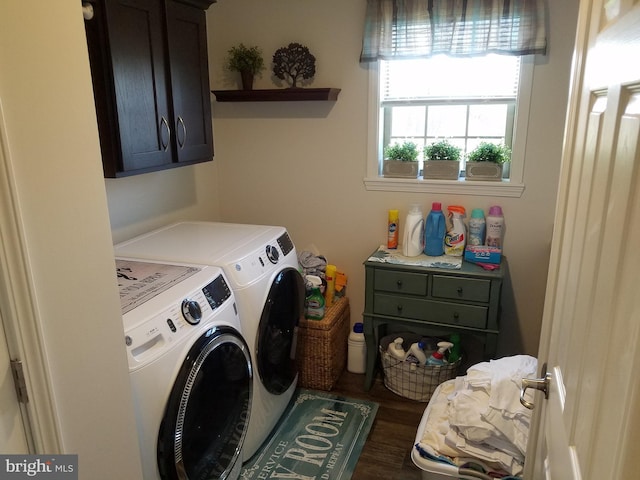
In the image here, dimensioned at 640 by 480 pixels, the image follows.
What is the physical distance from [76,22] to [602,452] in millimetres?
1118

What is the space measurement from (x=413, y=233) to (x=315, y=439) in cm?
114

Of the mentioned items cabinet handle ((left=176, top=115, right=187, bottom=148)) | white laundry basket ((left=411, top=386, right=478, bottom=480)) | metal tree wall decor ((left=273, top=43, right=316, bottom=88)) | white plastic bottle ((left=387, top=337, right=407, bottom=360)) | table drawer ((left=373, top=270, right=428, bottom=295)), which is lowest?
white plastic bottle ((left=387, top=337, right=407, bottom=360))

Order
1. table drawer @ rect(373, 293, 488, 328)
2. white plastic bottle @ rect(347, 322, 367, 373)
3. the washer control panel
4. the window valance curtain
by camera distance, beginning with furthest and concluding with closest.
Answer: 1. white plastic bottle @ rect(347, 322, 367, 373)
2. table drawer @ rect(373, 293, 488, 328)
3. the window valance curtain
4. the washer control panel

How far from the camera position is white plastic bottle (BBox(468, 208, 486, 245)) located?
2.53 meters

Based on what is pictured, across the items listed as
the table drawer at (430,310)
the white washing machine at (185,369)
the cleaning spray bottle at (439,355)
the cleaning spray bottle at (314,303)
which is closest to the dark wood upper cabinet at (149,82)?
the white washing machine at (185,369)

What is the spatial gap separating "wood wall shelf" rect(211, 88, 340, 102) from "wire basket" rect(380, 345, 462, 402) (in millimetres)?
1432

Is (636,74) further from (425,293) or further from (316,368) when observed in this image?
(316,368)

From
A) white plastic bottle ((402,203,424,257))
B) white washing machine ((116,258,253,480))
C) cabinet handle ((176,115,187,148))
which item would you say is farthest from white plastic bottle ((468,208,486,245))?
cabinet handle ((176,115,187,148))

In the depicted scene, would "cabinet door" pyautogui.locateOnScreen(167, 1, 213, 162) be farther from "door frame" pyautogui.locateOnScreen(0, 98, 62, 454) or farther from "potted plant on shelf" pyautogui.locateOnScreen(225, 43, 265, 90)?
"door frame" pyautogui.locateOnScreen(0, 98, 62, 454)

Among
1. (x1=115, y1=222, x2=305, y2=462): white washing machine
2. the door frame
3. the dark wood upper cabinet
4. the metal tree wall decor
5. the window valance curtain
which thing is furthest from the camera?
the metal tree wall decor

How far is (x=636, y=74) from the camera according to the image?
1.92 feet

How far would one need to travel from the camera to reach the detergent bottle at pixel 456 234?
2547 mm

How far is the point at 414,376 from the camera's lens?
2551 mm

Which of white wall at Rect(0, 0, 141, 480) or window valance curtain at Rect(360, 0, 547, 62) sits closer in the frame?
white wall at Rect(0, 0, 141, 480)
